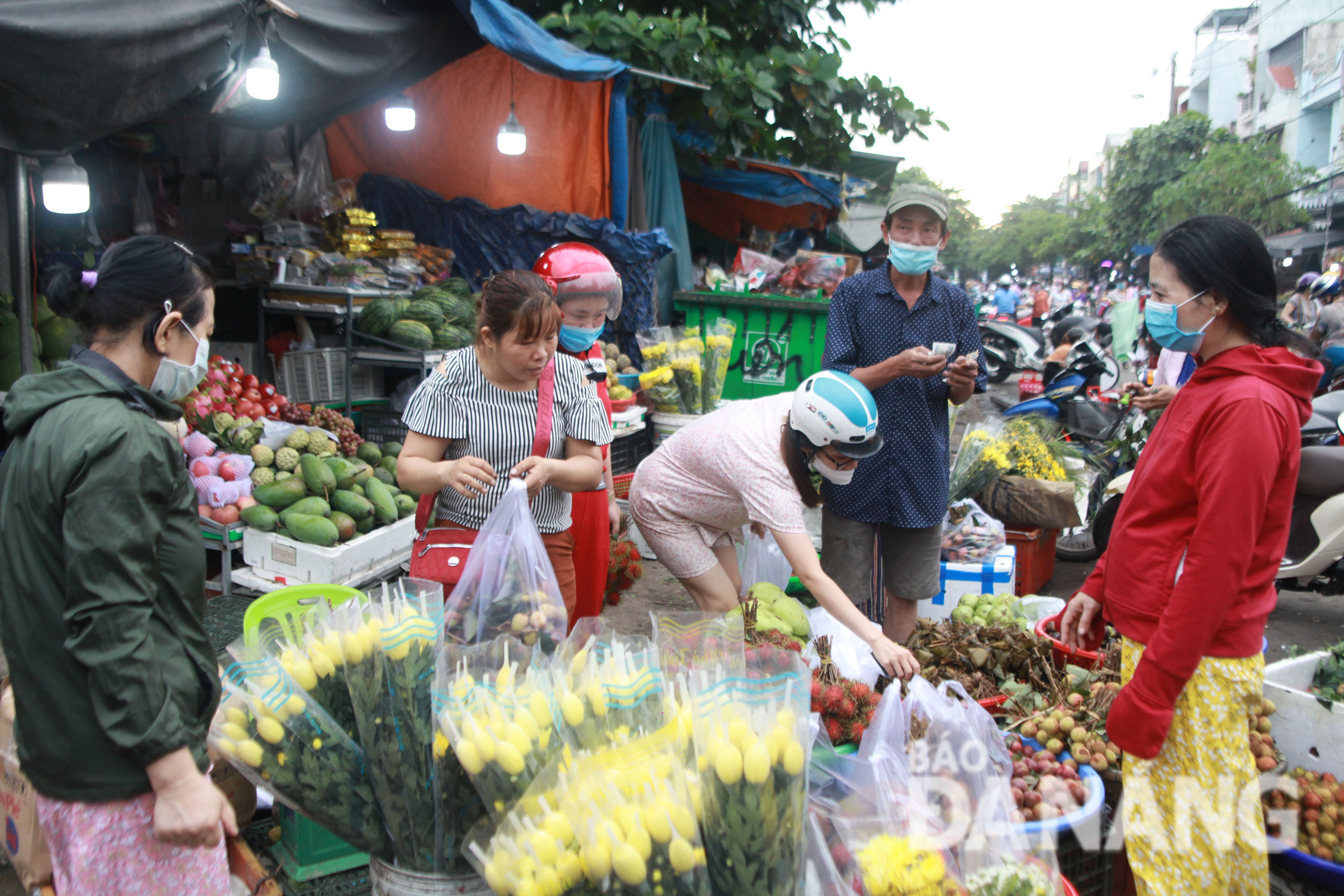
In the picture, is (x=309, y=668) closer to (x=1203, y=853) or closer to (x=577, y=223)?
(x=1203, y=853)

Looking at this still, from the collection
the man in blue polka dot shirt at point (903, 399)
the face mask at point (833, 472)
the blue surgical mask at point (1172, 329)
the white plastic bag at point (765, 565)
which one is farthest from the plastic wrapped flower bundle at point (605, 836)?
the white plastic bag at point (765, 565)

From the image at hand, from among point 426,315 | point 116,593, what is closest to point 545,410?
point 116,593

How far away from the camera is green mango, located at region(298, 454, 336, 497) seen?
4.08 m

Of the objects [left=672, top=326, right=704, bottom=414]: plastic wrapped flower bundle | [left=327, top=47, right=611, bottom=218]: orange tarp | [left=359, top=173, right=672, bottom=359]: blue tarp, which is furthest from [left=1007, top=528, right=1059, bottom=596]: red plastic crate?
[left=327, top=47, right=611, bottom=218]: orange tarp

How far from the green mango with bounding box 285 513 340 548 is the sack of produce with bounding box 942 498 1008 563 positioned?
9.81 ft

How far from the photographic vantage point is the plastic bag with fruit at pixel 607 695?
1.45 m

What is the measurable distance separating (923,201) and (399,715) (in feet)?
8.82

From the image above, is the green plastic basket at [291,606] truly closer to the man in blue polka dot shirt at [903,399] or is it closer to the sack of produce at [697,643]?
the sack of produce at [697,643]

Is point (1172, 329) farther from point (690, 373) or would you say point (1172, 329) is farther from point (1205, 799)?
point (690, 373)

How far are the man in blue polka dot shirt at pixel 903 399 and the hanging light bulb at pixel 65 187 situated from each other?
363cm

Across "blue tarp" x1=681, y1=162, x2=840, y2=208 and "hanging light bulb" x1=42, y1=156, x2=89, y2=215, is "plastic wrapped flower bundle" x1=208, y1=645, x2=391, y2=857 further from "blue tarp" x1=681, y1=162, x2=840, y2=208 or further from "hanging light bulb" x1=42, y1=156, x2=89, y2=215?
"blue tarp" x1=681, y1=162, x2=840, y2=208

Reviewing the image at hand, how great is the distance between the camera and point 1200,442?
1.84 m

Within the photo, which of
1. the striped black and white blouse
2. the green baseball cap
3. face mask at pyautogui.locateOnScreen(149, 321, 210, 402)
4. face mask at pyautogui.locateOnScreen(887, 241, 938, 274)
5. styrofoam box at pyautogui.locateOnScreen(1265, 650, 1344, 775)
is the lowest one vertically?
styrofoam box at pyautogui.locateOnScreen(1265, 650, 1344, 775)

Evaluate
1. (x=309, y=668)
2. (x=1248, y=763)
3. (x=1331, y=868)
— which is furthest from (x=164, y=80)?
(x=1331, y=868)
